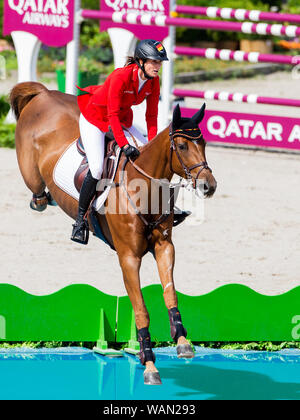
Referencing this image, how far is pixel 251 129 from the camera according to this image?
41.7 ft

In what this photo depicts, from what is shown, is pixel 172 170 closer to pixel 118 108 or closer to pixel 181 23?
pixel 118 108

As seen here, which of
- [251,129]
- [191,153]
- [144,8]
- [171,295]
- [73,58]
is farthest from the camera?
[144,8]

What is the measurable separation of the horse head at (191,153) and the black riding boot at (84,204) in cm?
78

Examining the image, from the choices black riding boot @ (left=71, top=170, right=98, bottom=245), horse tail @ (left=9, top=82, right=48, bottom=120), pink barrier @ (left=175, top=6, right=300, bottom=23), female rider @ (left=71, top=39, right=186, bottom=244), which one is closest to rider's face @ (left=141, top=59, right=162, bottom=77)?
female rider @ (left=71, top=39, right=186, bottom=244)

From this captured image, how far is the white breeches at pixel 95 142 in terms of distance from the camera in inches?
227

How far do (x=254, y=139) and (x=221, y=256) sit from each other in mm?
4510

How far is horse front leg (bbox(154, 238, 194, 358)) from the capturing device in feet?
17.1

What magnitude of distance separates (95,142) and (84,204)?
0.41 meters

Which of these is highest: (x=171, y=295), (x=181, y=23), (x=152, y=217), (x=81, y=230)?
(x=181, y=23)

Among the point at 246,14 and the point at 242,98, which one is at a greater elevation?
the point at 246,14

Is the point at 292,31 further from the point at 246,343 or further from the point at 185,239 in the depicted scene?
the point at 246,343

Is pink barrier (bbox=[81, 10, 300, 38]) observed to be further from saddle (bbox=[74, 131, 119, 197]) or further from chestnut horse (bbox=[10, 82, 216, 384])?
saddle (bbox=[74, 131, 119, 197])

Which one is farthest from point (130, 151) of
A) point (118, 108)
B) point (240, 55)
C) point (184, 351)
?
point (240, 55)

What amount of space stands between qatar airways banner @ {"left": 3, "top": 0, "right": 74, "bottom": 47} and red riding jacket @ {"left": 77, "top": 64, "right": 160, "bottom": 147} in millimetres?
7173
